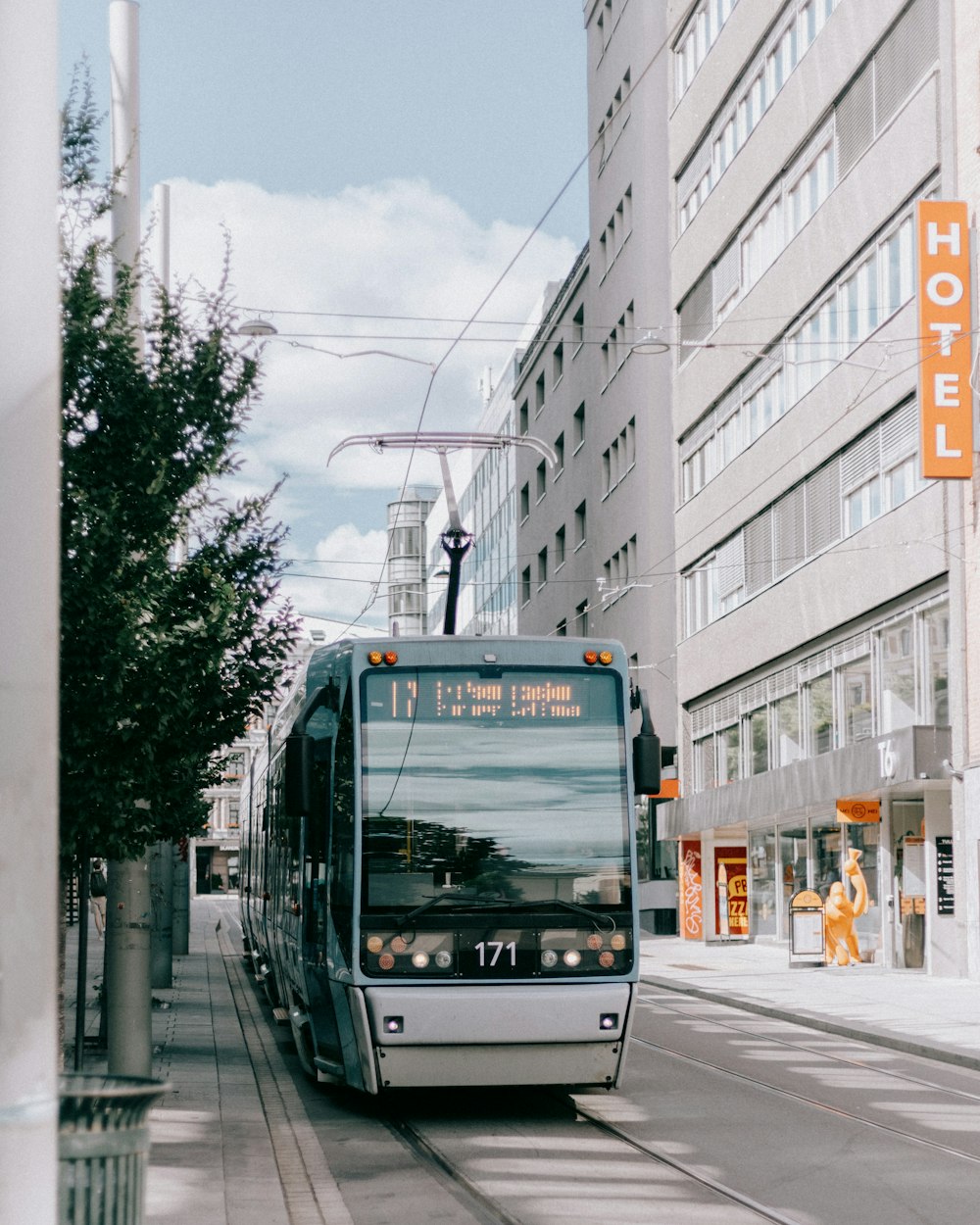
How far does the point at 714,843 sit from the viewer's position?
43531 mm

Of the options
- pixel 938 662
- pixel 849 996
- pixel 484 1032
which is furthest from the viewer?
pixel 938 662

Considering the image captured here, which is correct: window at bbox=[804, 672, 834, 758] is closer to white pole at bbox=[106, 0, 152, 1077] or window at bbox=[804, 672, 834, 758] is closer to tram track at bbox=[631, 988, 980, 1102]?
tram track at bbox=[631, 988, 980, 1102]

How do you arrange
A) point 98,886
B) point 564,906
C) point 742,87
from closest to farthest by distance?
point 564,906
point 98,886
point 742,87

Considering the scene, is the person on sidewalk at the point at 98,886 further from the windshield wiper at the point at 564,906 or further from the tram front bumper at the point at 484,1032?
the windshield wiper at the point at 564,906

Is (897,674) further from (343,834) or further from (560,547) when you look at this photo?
(560,547)

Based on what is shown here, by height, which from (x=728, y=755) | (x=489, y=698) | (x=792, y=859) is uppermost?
(x=728, y=755)

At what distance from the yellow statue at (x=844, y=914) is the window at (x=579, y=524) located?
29455mm

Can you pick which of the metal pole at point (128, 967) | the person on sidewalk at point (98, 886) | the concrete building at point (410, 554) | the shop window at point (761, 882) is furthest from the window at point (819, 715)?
the concrete building at point (410, 554)

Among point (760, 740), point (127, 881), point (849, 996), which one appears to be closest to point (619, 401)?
point (760, 740)

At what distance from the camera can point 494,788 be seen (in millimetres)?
11516

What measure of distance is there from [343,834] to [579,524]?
47345mm

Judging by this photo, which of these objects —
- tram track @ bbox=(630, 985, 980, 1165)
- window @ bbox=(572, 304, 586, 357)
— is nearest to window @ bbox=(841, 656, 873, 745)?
tram track @ bbox=(630, 985, 980, 1165)

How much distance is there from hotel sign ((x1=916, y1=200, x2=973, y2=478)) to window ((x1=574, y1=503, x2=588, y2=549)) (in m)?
32.0

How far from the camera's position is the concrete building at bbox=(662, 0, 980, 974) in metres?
27.3
